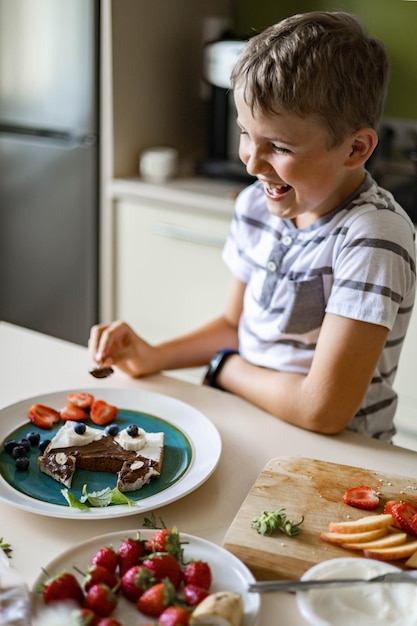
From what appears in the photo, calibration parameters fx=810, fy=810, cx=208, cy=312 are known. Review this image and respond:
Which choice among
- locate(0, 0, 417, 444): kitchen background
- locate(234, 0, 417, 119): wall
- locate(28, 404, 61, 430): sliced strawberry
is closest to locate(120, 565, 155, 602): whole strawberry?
locate(28, 404, 61, 430): sliced strawberry

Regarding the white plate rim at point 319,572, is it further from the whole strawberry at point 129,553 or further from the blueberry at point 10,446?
the blueberry at point 10,446

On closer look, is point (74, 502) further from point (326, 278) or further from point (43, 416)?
point (326, 278)

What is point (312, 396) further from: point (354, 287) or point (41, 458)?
point (41, 458)

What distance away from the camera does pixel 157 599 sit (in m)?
0.83

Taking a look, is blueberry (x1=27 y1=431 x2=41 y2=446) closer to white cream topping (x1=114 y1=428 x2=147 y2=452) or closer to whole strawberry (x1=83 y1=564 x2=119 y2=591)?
white cream topping (x1=114 y1=428 x2=147 y2=452)

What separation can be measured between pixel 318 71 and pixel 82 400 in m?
0.63

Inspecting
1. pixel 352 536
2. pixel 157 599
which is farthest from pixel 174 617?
pixel 352 536

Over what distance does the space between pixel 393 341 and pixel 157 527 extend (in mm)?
596

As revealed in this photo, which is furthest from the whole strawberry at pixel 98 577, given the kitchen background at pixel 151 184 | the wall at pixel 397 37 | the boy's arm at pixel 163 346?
the wall at pixel 397 37

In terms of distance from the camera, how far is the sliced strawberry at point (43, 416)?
4.14 ft

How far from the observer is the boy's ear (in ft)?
4.23

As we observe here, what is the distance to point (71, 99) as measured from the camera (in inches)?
109

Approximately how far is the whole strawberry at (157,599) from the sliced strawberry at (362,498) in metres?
0.31

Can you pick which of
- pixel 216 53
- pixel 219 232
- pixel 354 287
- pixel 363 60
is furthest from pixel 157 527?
pixel 216 53
